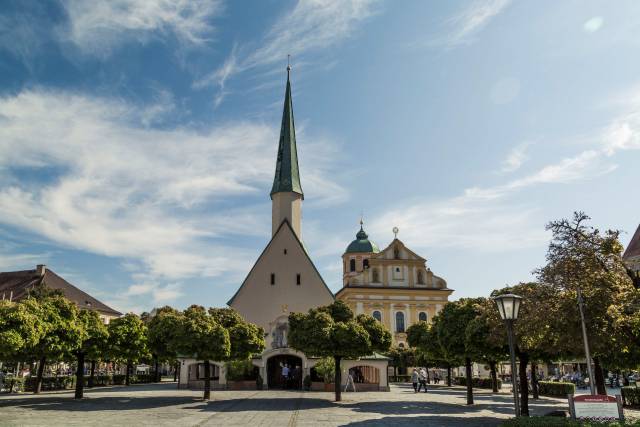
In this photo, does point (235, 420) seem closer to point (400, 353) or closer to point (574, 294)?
point (574, 294)

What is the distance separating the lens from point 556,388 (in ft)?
116

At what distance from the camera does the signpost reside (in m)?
12.8

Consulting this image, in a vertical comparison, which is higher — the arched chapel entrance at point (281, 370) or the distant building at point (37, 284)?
the distant building at point (37, 284)

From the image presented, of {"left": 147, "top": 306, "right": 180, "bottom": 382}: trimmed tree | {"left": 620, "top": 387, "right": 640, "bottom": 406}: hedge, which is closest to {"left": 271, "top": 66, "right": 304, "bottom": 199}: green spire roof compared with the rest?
{"left": 147, "top": 306, "right": 180, "bottom": 382}: trimmed tree

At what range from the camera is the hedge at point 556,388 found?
1331 inches

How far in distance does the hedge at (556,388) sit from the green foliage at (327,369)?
49.7ft

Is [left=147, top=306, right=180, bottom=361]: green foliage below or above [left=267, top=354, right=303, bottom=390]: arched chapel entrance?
above

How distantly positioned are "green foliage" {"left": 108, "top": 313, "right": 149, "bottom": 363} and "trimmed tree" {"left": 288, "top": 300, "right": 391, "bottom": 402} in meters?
10.8

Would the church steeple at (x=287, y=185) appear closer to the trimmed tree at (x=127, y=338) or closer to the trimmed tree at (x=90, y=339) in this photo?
the trimmed tree at (x=127, y=338)

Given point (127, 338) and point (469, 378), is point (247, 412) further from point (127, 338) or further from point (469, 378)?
point (127, 338)

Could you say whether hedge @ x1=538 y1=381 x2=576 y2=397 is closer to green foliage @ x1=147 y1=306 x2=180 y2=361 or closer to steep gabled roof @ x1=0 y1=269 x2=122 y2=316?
green foliage @ x1=147 y1=306 x2=180 y2=361

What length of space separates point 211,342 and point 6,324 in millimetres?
9616

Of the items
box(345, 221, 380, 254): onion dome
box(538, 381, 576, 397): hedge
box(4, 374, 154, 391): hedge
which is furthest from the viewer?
box(345, 221, 380, 254): onion dome

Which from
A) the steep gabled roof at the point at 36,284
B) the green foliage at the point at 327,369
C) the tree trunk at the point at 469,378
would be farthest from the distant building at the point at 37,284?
the tree trunk at the point at 469,378
